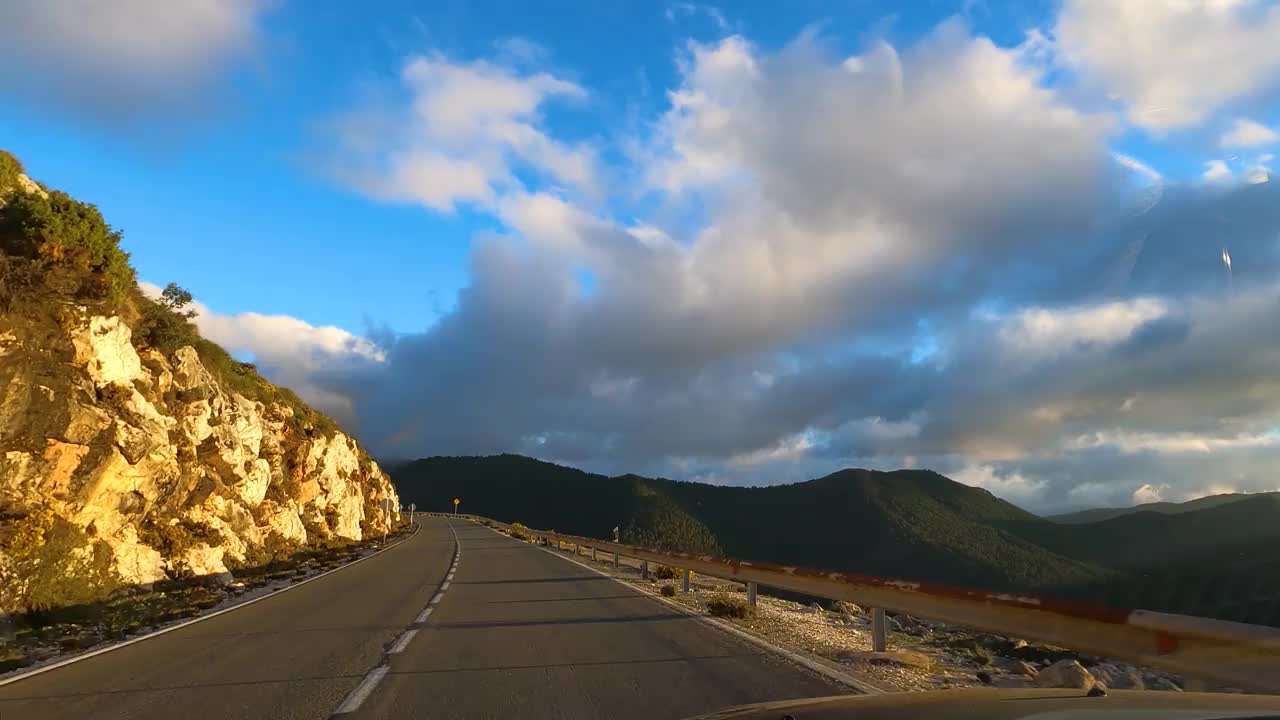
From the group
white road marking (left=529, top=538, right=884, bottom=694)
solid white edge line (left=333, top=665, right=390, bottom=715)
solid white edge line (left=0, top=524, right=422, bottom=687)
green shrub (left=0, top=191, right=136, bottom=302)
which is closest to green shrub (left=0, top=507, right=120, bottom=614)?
solid white edge line (left=0, top=524, right=422, bottom=687)

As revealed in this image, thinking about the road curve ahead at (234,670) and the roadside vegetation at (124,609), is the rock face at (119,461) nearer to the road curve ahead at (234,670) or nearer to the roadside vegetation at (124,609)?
the roadside vegetation at (124,609)

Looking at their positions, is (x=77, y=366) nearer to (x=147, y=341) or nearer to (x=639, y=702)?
(x=147, y=341)

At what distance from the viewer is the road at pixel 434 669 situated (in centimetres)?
659

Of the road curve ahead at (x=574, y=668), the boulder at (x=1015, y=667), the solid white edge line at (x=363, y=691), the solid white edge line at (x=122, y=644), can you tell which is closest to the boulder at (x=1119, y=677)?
the boulder at (x=1015, y=667)

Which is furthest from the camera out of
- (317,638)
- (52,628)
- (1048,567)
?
(1048,567)

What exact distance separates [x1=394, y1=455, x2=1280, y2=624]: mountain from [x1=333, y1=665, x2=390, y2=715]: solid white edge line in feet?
141

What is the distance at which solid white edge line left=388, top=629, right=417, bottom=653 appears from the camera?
9.48 metres

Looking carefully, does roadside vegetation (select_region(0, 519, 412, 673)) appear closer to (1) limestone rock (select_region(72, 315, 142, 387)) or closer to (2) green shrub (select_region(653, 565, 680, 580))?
(1) limestone rock (select_region(72, 315, 142, 387))

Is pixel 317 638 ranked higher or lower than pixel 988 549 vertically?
lower

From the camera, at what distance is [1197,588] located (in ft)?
162

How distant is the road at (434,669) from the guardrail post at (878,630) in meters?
1.58

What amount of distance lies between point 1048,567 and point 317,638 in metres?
117

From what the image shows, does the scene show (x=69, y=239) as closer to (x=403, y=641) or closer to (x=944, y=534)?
(x=403, y=641)

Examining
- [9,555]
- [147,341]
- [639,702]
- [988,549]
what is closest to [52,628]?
[9,555]
